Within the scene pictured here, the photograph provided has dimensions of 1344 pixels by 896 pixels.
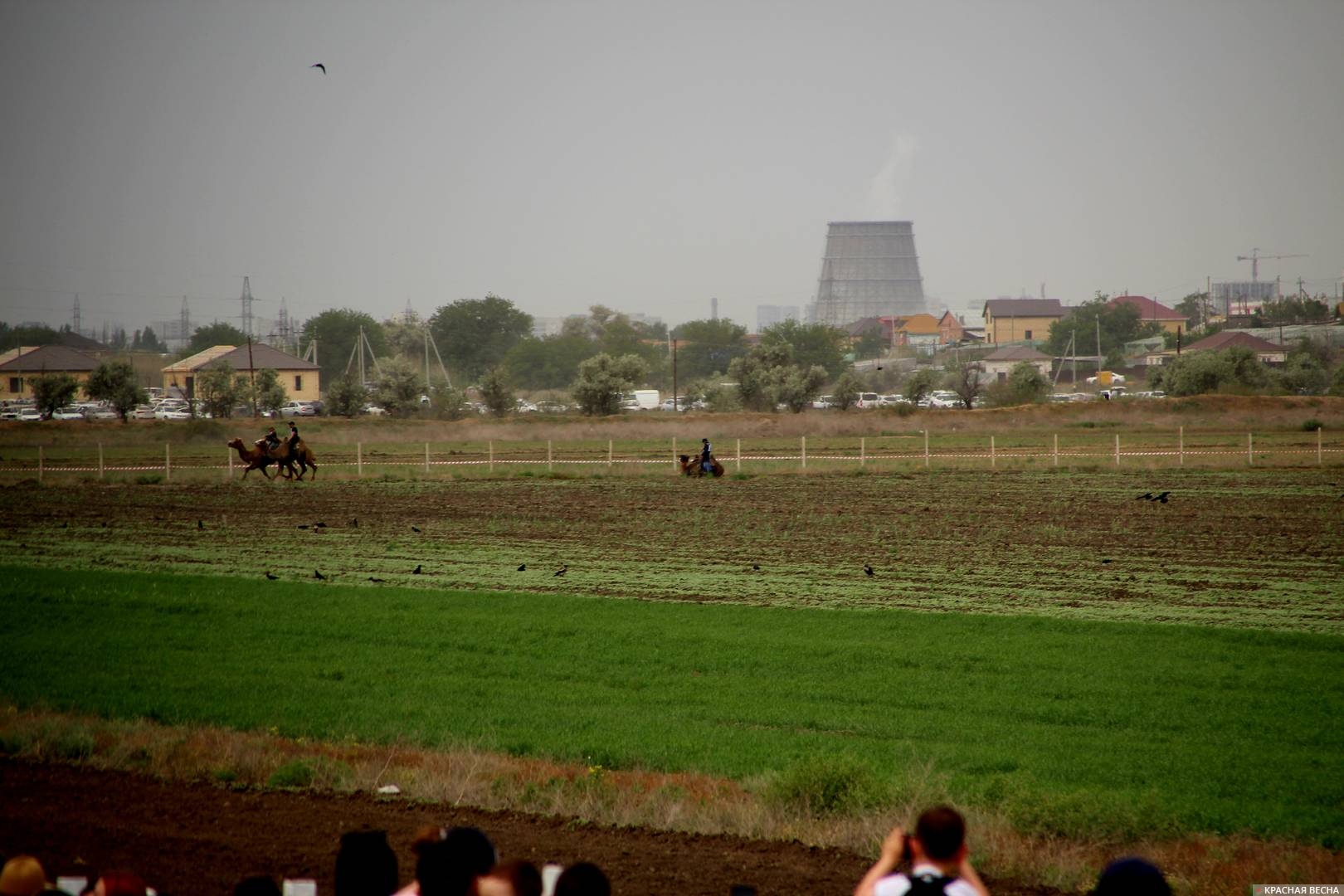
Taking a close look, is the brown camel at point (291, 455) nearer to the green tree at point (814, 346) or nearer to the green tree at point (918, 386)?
the green tree at point (918, 386)

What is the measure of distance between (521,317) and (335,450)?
11770 cm

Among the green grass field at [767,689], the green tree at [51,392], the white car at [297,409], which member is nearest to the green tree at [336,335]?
the white car at [297,409]

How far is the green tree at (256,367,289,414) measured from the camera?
95.8 meters

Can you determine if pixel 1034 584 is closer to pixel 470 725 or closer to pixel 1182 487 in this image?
pixel 470 725

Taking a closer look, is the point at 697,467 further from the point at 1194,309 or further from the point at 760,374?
the point at 1194,309

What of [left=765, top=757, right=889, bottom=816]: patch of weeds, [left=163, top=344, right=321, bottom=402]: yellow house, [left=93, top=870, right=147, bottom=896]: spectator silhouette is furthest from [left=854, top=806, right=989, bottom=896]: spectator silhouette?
[left=163, top=344, right=321, bottom=402]: yellow house

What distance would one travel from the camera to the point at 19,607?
762 inches

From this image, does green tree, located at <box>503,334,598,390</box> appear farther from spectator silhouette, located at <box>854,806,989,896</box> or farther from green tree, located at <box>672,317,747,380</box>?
spectator silhouette, located at <box>854,806,989,896</box>

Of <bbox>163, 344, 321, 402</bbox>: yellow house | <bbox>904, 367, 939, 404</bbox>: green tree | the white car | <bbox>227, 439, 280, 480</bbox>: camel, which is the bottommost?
<bbox>227, 439, 280, 480</bbox>: camel

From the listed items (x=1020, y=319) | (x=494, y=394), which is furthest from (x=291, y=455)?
(x=1020, y=319)

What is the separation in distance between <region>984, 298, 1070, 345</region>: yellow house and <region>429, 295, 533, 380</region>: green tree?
6894 cm

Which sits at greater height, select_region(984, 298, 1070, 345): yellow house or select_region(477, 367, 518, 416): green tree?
select_region(984, 298, 1070, 345): yellow house

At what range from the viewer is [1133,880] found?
3.99 metres

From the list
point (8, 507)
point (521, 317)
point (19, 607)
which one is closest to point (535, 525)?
point (19, 607)
